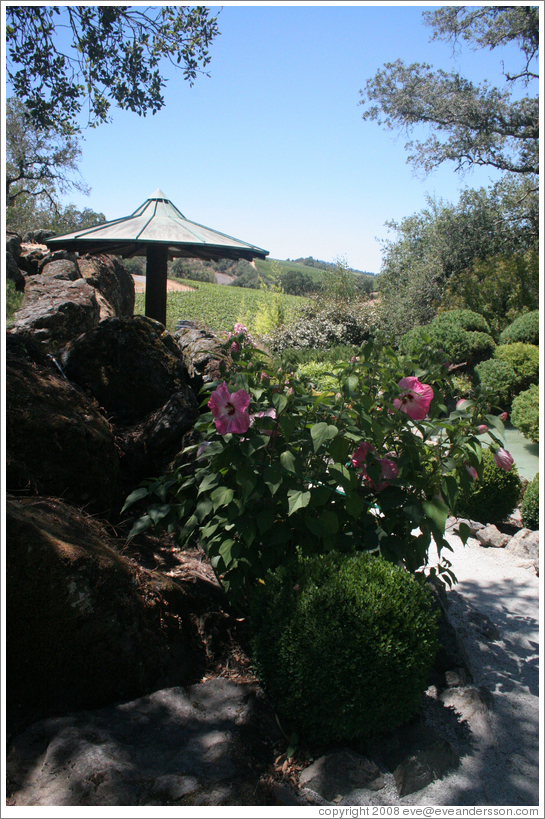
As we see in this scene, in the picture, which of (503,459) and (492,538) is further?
(492,538)

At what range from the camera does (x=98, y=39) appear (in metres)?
4.67

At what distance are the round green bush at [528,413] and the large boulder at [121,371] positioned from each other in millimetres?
5653

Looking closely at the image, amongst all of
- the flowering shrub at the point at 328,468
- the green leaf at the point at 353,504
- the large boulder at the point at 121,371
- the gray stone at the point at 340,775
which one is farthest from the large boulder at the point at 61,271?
the gray stone at the point at 340,775

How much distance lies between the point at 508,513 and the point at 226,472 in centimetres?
379

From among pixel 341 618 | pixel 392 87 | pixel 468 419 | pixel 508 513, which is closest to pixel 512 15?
pixel 392 87

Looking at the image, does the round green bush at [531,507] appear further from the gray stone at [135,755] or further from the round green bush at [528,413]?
the gray stone at [135,755]

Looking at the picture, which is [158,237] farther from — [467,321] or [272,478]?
[467,321]

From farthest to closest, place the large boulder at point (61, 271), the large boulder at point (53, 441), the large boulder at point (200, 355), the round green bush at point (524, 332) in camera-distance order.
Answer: the round green bush at point (524, 332) < the large boulder at point (61, 271) < the large boulder at point (200, 355) < the large boulder at point (53, 441)

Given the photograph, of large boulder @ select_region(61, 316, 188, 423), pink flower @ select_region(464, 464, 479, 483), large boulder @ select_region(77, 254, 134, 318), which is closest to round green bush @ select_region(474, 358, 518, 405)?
large boulder @ select_region(77, 254, 134, 318)

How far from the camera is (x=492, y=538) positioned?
466 cm

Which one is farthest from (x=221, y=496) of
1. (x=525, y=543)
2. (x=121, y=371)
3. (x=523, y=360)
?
(x=523, y=360)

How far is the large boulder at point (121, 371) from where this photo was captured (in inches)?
151

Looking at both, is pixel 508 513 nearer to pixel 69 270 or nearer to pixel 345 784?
pixel 345 784

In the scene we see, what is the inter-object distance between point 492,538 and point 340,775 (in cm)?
321
